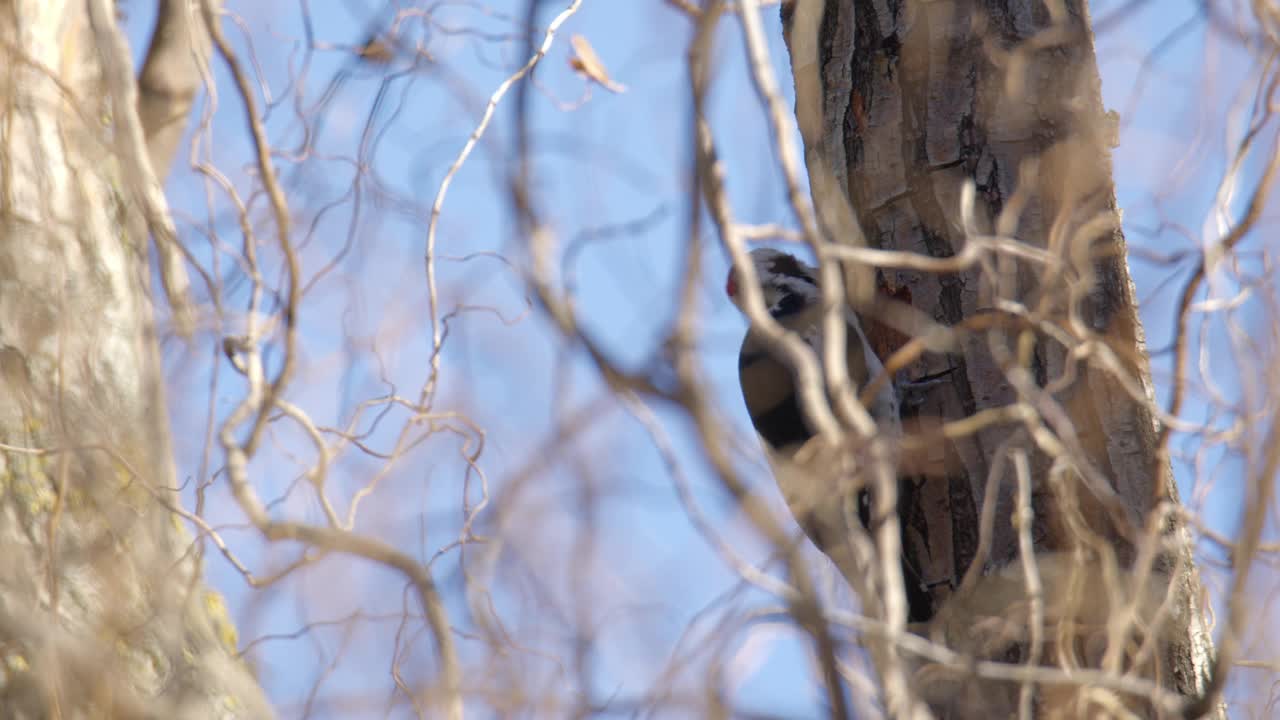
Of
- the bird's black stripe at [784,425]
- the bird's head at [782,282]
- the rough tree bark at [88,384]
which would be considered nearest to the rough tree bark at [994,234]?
the bird's black stripe at [784,425]

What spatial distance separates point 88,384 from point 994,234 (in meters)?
2.19

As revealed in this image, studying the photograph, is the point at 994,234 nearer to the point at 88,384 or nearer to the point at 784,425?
the point at 784,425

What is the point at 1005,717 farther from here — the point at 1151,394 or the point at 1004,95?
the point at 1004,95

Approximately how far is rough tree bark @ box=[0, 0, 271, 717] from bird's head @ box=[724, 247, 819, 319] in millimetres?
1792

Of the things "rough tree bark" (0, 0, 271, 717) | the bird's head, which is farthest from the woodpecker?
"rough tree bark" (0, 0, 271, 717)

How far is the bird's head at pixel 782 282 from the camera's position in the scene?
12.4ft

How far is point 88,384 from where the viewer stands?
3061 mm

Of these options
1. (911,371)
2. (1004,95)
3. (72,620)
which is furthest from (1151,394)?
(72,620)

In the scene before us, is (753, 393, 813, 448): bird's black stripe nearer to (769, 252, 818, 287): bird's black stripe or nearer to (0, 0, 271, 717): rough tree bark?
(769, 252, 818, 287): bird's black stripe

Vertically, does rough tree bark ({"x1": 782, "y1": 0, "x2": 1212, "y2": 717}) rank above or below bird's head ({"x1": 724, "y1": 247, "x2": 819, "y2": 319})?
below

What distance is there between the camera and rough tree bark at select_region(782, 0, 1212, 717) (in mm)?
2340

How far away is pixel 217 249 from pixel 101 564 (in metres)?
0.87

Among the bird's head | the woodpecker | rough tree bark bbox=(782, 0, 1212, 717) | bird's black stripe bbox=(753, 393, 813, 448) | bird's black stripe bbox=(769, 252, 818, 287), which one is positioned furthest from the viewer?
bird's black stripe bbox=(769, 252, 818, 287)

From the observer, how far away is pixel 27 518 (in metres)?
3.44
